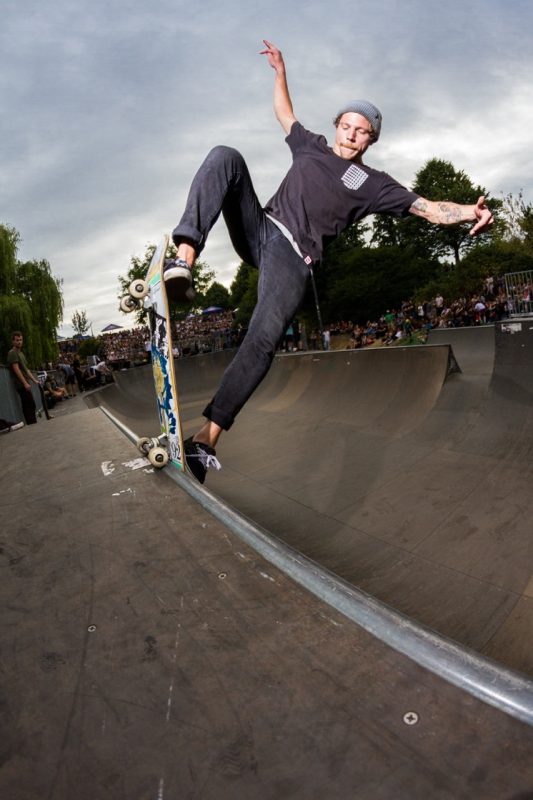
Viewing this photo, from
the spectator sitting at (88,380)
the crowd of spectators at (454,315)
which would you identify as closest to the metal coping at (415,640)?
the crowd of spectators at (454,315)

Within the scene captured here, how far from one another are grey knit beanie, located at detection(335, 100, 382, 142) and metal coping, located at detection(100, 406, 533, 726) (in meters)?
2.33

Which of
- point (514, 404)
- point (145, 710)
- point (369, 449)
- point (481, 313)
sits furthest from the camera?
point (481, 313)

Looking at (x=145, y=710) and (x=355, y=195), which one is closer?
(x=145, y=710)

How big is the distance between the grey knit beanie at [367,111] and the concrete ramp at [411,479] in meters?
3.08

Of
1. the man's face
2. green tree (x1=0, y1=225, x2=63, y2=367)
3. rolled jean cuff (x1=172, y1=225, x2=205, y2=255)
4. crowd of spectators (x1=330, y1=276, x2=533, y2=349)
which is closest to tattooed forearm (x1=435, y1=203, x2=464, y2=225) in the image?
the man's face

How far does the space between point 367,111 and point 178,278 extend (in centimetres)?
148

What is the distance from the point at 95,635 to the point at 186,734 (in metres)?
0.38

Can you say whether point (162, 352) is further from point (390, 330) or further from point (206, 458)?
point (390, 330)

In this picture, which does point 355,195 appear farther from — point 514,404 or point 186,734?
point 514,404

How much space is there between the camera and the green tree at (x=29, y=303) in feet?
71.5

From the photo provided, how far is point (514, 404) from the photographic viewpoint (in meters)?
6.90

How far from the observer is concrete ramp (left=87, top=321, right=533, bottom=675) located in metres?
3.63

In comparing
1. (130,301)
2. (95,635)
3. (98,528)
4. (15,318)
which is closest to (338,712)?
(95,635)

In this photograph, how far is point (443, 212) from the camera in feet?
7.86
